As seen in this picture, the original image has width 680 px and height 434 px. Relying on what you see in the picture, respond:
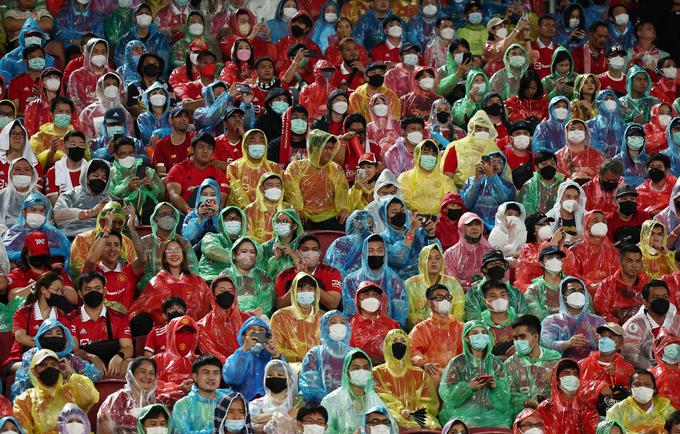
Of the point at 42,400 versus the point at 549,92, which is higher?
the point at 42,400

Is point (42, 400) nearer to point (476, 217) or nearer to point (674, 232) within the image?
point (476, 217)

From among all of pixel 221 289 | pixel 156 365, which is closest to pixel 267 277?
pixel 221 289

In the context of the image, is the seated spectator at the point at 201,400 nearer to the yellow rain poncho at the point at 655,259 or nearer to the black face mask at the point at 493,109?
the yellow rain poncho at the point at 655,259

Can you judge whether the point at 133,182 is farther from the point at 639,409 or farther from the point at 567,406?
the point at 639,409

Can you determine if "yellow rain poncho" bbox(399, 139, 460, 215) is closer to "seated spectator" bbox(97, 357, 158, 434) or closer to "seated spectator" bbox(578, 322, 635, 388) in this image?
"seated spectator" bbox(578, 322, 635, 388)

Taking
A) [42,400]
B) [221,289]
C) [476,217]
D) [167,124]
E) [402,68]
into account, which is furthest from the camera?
[402,68]

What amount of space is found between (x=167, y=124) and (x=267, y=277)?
105 inches

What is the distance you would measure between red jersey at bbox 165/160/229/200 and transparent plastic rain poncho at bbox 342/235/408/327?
1.62 meters

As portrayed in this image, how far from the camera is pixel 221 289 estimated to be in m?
12.8

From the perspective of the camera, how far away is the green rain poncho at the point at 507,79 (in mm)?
16734

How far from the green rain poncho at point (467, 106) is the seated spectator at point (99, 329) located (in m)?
4.50

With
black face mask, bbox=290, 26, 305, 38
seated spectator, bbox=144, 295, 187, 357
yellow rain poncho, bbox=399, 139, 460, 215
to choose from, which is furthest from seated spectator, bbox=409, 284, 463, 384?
black face mask, bbox=290, 26, 305, 38

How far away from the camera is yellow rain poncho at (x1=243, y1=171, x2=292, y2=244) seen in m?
14.0

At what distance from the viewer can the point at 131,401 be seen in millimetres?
11773
